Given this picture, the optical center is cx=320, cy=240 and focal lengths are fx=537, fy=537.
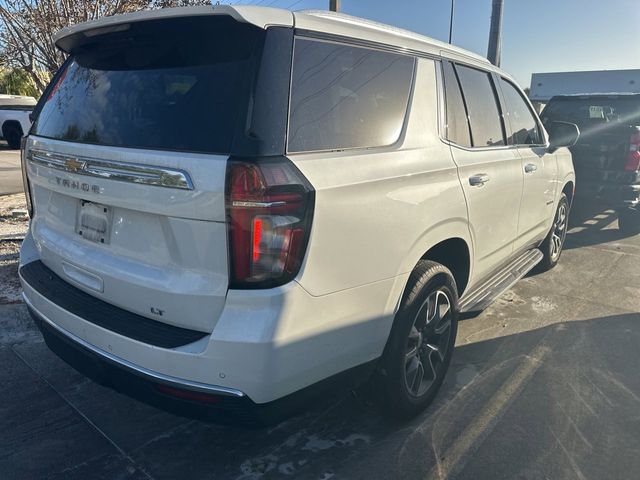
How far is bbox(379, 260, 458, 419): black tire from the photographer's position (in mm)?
2693

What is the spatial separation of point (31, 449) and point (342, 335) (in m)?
1.75

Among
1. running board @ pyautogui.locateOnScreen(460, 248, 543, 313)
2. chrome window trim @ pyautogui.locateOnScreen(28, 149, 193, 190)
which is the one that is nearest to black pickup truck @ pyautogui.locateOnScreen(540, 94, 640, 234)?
running board @ pyautogui.locateOnScreen(460, 248, 543, 313)

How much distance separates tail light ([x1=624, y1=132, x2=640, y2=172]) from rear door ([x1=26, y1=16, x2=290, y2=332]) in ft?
22.0

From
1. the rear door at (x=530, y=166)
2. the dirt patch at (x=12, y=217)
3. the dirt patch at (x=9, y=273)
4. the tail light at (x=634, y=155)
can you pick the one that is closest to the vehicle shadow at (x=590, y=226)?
the tail light at (x=634, y=155)

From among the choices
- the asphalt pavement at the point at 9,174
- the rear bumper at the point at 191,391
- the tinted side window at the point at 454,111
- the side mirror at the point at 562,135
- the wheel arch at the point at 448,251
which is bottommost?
the asphalt pavement at the point at 9,174

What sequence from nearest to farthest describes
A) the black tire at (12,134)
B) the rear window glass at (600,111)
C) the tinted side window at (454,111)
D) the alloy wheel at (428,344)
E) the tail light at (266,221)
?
the tail light at (266,221), the alloy wheel at (428,344), the tinted side window at (454,111), the rear window glass at (600,111), the black tire at (12,134)

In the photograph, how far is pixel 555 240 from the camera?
5824mm

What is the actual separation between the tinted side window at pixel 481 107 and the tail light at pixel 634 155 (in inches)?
167

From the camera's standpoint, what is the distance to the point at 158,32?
231cm

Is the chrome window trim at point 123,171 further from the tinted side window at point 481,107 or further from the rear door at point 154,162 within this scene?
the tinted side window at point 481,107

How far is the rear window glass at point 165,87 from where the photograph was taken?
2.09 metres

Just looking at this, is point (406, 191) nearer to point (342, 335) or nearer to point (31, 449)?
point (342, 335)

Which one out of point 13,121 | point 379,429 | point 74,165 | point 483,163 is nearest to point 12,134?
point 13,121

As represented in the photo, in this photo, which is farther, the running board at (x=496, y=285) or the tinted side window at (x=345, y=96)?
the running board at (x=496, y=285)
